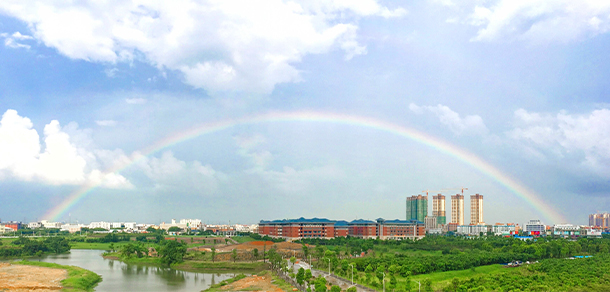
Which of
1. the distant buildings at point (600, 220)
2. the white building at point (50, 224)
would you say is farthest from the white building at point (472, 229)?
the white building at point (50, 224)

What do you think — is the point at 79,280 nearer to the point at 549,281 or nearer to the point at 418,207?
the point at 549,281

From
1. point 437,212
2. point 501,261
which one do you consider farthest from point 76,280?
point 437,212

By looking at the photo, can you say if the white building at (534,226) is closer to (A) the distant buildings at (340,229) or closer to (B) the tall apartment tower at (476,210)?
(B) the tall apartment tower at (476,210)

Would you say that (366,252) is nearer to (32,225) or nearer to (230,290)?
(230,290)

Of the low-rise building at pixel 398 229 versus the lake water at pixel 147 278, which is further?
the low-rise building at pixel 398 229

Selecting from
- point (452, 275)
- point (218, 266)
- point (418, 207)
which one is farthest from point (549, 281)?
point (418, 207)
